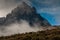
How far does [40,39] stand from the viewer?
2913 inches

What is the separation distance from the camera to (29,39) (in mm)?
78625

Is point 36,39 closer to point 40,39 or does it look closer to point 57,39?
point 40,39

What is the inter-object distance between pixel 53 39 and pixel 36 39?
27.8 feet

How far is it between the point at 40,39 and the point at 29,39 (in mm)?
6282

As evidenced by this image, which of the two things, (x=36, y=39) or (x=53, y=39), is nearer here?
(x=53, y=39)

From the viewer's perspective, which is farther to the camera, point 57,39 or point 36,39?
point 36,39

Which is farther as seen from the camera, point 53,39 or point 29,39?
point 29,39

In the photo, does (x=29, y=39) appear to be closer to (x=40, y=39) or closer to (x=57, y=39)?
(x=40, y=39)

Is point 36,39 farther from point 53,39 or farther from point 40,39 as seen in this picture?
point 53,39

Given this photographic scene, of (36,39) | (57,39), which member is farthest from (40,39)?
(57,39)

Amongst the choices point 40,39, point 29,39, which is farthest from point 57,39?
point 29,39

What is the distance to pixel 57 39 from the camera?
69.3 meters

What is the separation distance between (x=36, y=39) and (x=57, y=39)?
9.93 meters

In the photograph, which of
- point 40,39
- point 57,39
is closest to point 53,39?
point 57,39
